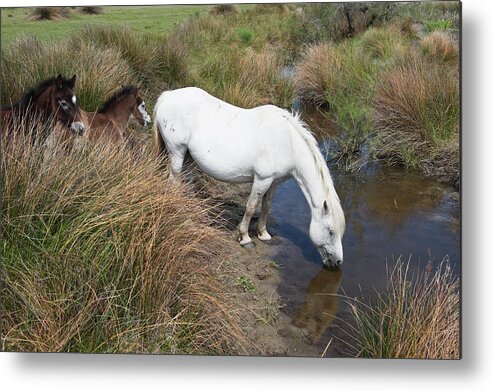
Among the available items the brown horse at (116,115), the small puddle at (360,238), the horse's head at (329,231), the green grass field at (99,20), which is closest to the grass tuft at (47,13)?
the green grass field at (99,20)

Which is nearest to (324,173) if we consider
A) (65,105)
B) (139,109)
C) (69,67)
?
(139,109)

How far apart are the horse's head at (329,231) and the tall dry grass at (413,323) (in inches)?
14.3

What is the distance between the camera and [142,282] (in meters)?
2.28

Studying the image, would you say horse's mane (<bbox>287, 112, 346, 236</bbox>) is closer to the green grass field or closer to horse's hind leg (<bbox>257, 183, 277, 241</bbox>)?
horse's hind leg (<bbox>257, 183, 277, 241</bbox>)

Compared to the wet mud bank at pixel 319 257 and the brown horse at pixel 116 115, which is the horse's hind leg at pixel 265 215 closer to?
the wet mud bank at pixel 319 257

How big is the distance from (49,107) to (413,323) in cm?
215

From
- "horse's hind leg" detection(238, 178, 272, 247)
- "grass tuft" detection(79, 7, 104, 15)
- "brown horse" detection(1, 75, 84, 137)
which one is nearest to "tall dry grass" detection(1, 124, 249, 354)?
"brown horse" detection(1, 75, 84, 137)

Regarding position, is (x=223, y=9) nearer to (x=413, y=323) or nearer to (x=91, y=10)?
(x=91, y=10)

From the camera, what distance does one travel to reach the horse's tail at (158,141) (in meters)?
3.11

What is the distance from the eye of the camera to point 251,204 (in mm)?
2986

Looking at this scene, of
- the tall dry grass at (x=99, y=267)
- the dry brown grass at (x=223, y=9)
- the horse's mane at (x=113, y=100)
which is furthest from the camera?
the horse's mane at (x=113, y=100)

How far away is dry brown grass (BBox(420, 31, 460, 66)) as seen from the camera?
8.18 feet

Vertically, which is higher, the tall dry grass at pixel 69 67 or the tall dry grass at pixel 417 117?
the tall dry grass at pixel 69 67

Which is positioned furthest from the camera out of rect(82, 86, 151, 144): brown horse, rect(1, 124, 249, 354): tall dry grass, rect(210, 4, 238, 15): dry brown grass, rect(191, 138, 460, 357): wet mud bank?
rect(82, 86, 151, 144): brown horse
